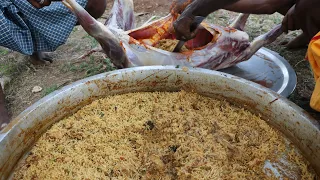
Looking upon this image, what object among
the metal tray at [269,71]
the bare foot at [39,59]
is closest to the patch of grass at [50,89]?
the bare foot at [39,59]

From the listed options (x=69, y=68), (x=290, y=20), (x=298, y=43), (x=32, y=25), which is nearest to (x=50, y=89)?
(x=69, y=68)

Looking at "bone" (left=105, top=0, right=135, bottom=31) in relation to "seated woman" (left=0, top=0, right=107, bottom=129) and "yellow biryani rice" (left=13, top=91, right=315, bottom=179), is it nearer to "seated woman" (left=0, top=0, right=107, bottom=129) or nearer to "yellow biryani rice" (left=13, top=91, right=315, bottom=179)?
"seated woman" (left=0, top=0, right=107, bottom=129)

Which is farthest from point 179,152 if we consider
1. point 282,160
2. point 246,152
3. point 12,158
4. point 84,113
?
point 12,158

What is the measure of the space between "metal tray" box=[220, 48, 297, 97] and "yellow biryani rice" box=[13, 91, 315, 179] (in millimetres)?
716

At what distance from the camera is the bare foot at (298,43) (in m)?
2.84

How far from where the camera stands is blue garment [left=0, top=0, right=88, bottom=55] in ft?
7.79

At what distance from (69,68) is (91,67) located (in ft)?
0.71

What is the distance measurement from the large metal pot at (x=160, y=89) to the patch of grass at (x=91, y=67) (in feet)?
3.25

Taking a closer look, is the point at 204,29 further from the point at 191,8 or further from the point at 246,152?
the point at 246,152

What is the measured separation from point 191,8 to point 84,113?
0.91 metres

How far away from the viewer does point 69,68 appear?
2953 millimetres

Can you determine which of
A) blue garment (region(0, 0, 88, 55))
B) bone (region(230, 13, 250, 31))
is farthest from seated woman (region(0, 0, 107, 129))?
bone (region(230, 13, 250, 31))

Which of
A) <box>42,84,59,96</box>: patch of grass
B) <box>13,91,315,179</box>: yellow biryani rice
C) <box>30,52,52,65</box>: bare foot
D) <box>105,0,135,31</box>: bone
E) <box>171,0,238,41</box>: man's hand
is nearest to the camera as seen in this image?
<box>13,91,315,179</box>: yellow biryani rice

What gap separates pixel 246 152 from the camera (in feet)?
5.12
